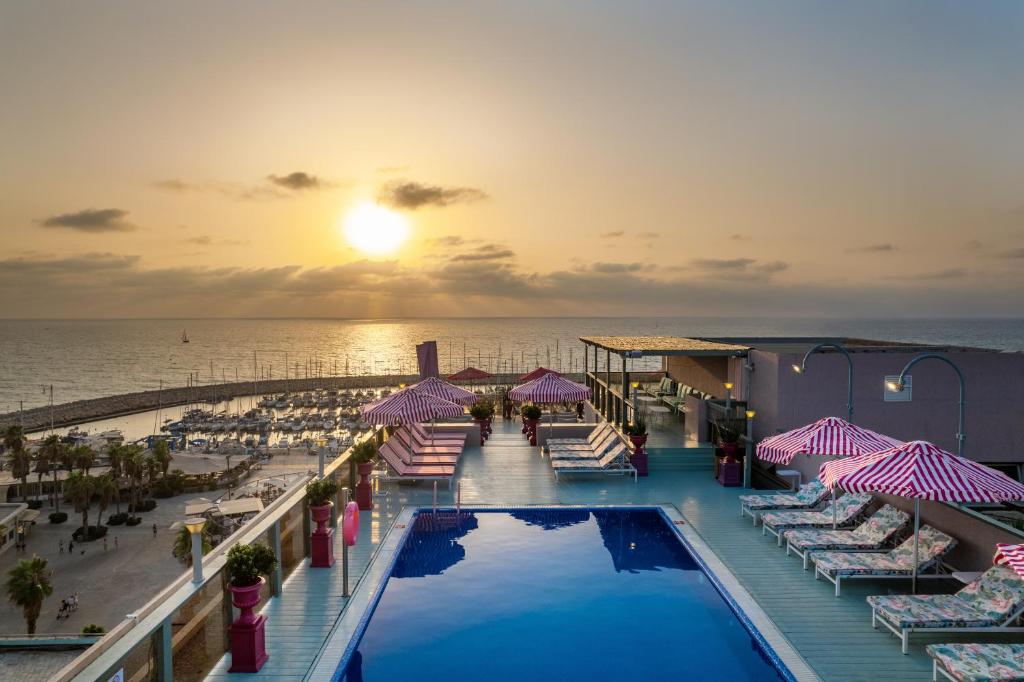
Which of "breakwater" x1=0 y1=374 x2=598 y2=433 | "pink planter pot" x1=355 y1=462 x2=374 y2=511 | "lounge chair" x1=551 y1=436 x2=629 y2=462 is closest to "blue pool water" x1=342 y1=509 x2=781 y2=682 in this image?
"pink planter pot" x1=355 y1=462 x2=374 y2=511

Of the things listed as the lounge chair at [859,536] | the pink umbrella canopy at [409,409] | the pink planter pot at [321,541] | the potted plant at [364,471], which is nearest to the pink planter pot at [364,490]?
the potted plant at [364,471]

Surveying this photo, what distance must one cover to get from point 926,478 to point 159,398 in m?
79.0

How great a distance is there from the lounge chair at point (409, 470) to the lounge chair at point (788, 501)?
6.19 meters

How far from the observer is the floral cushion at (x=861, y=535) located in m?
8.23

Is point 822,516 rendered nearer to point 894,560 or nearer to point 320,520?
point 894,560

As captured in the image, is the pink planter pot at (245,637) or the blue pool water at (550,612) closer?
the pink planter pot at (245,637)

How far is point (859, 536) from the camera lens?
8.55 m

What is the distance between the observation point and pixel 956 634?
645 cm

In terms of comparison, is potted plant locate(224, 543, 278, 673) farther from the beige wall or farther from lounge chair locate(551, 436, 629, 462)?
the beige wall

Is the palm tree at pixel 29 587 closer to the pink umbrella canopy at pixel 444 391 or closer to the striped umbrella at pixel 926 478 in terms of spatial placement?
the pink umbrella canopy at pixel 444 391

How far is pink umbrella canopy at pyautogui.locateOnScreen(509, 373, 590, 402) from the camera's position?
1678 cm

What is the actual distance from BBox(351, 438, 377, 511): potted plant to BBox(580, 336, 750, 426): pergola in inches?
257

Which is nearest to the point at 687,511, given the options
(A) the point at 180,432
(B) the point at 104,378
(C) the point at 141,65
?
(C) the point at 141,65

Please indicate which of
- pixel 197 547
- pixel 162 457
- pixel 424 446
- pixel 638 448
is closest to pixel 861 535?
pixel 638 448
